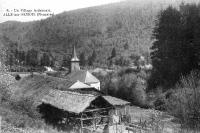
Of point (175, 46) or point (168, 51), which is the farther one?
point (168, 51)

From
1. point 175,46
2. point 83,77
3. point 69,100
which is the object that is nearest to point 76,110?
point 69,100

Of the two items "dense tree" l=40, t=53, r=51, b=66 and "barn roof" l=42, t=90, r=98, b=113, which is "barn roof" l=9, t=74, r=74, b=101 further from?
"dense tree" l=40, t=53, r=51, b=66

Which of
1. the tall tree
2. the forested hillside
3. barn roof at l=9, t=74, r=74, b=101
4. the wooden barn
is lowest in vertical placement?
the wooden barn

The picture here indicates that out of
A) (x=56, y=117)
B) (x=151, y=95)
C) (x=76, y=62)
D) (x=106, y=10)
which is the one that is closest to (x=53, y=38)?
(x=106, y=10)

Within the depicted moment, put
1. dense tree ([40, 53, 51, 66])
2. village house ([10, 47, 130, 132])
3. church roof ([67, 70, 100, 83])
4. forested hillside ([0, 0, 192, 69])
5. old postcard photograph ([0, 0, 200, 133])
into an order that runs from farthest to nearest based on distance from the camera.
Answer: forested hillside ([0, 0, 192, 69]) < dense tree ([40, 53, 51, 66]) < church roof ([67, 70, 100, 83]) < village house ([10, 47, 130, 132]) < old postcard photograph ([0, 0, 200, 133])

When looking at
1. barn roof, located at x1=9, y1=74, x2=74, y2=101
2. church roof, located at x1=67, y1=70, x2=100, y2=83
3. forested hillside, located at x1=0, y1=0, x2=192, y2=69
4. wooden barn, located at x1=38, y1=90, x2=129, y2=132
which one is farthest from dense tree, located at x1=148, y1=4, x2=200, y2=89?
forested hillside, located at x1=0, y1=0, x2=192, y2=69

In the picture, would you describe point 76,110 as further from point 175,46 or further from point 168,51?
point 175,46
